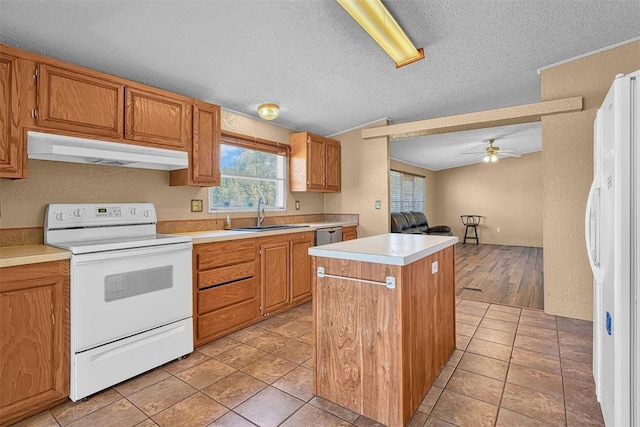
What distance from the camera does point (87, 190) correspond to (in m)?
2.35

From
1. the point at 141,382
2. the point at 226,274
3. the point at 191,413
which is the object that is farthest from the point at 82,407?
the point at 226,274

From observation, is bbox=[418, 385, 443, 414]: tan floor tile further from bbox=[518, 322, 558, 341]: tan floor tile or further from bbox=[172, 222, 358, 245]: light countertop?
bbox=[172, 222, 358, 245]: light countertop

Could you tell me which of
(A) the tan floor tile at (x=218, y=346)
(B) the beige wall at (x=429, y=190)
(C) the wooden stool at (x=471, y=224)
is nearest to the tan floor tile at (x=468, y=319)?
(A) the tan floor tile at (x=218, y=346)

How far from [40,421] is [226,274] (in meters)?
1.36

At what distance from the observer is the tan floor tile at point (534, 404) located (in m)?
1.64

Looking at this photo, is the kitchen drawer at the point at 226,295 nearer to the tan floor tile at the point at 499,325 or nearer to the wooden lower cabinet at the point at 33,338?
the wooden lower cabinet at the point at 33,338

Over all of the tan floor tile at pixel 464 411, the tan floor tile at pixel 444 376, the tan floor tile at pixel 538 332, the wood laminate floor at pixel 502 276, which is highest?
the wood laminate floor at pixel 502 276

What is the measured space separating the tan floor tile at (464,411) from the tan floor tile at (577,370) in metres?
0.75

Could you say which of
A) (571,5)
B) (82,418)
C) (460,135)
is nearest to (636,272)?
(571,5)

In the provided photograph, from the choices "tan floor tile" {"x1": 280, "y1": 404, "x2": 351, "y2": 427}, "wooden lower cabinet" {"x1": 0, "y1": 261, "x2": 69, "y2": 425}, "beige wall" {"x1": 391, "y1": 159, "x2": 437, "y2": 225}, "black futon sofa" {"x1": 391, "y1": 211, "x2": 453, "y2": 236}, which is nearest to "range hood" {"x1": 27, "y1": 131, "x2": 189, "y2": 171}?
"wooden lower cabinet" {"x1": 0, "y1": 261, "x2": 69, "y2": 425}

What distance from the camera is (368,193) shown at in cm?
454

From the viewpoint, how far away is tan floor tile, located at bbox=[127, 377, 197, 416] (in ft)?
5.80

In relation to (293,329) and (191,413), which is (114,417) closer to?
Result: (191,413)

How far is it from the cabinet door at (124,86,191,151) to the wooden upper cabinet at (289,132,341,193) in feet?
5.50
